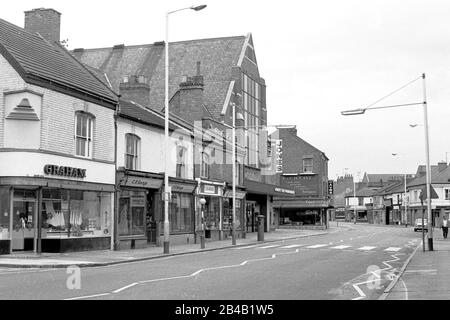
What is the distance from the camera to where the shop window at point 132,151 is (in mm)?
28141

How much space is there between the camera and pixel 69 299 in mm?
10984

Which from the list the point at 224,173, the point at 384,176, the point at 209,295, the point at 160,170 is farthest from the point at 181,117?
the point at 384,176

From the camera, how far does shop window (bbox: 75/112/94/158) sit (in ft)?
80.8

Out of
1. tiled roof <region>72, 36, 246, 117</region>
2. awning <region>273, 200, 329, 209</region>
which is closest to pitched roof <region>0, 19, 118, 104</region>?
tiled roof <region>72, 36, 246, 117</region>

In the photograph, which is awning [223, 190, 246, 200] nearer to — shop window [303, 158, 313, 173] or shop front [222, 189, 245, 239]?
shop front [222, 189, 245, 239]

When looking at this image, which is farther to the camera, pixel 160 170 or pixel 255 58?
pixel 255 58

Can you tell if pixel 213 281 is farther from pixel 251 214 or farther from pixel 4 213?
pixel 251 214

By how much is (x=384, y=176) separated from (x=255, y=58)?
9663cm

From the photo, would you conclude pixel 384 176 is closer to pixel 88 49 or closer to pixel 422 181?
pixel 422 181

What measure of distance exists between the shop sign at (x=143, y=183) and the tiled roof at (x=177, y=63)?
17525 mm

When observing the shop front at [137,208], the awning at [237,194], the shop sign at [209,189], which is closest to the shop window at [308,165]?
the awning at [237,194]

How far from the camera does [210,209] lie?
123 ft

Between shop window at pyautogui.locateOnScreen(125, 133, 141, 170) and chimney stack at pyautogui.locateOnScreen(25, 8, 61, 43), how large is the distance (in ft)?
21.4
